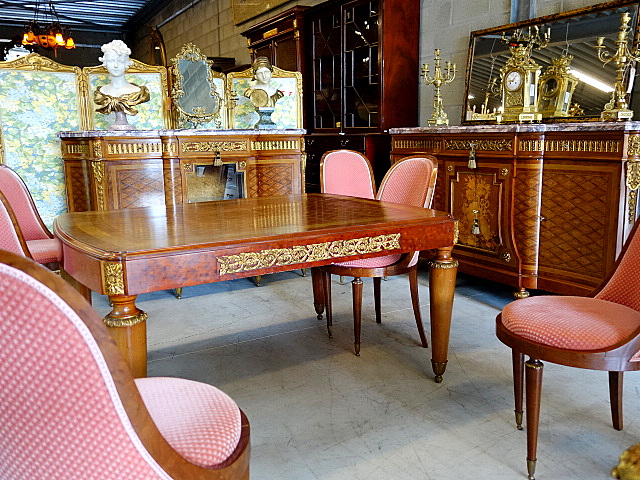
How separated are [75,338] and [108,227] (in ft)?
4.31

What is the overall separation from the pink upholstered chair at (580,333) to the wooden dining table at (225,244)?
414mm

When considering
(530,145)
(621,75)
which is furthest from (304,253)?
(621,75)

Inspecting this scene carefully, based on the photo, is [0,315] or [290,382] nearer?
[0,315]

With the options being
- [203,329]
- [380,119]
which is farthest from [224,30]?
[203,329]

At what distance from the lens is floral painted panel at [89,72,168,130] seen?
418cm

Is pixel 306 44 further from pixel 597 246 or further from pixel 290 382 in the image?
pixel 290 382

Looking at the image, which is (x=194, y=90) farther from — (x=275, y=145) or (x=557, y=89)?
(x=557, y=89)

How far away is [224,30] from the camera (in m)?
8.71

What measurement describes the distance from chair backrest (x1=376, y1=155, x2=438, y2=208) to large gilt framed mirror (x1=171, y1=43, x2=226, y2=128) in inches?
79.6

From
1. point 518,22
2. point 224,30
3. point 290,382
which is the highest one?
point 224,30

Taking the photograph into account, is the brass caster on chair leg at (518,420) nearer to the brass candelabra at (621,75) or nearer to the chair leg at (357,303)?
the chair leg at (357,303)

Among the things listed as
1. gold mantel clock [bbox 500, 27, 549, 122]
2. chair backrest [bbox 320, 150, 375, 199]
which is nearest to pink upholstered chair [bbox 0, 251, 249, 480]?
chair backrest [bbox 320, 150, 375, 199]

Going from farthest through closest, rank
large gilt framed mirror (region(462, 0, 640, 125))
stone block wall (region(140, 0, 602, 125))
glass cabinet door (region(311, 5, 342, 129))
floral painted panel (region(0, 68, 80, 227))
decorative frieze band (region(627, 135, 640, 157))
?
glass cabinet door (region(311, 5, 342, 129)), stone block wall (region(140, 0, 602, 125)), floral painted panel (region(0, 68, 80, 227)), large gilt framed mirror (region(462, 0, 640, 125)), decorative frieze band (region(627, 135, 640, 157))

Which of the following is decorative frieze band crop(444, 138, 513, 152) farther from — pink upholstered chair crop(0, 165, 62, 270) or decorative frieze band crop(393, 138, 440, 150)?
pink upholstered chair crop(0, 165, 62, 270)
